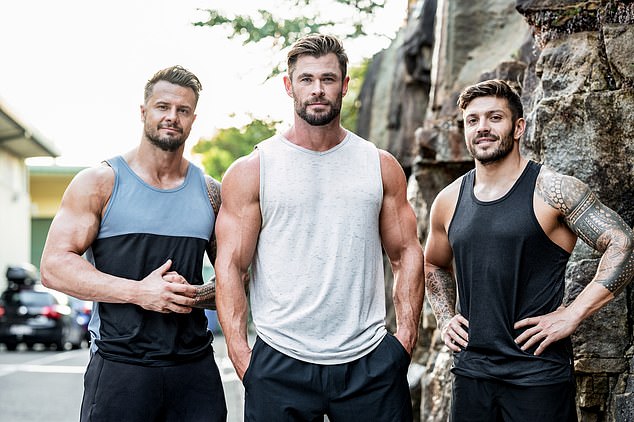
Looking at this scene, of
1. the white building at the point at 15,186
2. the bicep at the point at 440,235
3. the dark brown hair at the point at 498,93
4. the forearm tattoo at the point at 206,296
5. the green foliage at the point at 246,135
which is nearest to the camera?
the forearm tattoo at the point at 206,296

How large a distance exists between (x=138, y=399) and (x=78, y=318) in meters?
24.2

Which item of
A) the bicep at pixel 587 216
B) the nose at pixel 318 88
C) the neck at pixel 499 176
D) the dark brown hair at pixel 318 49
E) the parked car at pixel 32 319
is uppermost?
the dark brown hair at pixel 318 49

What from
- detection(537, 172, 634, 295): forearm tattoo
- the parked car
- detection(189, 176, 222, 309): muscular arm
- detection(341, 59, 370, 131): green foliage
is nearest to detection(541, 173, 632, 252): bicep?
detection(537, 172, 634, 295): forearm tattoo

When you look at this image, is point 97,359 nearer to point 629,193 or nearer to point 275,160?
point 275,160

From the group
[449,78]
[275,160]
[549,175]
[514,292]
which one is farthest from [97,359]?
[449,78]

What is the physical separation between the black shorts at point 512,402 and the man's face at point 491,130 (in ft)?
3.61

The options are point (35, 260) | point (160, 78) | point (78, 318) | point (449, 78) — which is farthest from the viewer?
point (35, 260)

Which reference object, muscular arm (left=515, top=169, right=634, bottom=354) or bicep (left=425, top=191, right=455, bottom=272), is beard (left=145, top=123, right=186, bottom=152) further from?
muscular arm (left=515, top=169, right=634, bottom=354)

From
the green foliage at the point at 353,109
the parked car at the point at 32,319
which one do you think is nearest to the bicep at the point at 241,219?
the green foliage at the point at 353,109

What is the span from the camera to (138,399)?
477 cm

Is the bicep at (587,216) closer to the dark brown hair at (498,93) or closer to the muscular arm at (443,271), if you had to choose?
the dark brown hair at (498,93)

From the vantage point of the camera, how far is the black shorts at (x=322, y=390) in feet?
14.9

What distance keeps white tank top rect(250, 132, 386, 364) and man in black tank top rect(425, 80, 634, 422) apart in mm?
471

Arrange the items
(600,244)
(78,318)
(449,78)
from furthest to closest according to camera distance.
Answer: (78,318) → (449,78) → (600,244)
